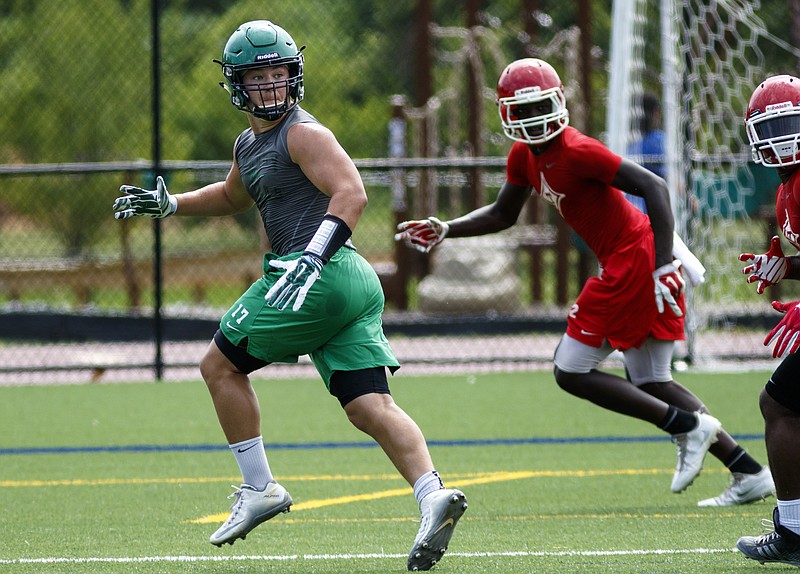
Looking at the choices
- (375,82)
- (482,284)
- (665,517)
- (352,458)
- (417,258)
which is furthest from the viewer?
(375,82)

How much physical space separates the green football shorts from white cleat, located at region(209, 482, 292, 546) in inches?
18.9

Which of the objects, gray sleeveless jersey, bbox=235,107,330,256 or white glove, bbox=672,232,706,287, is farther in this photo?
white glove, bbox=672,232,706,287

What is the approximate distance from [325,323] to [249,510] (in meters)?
0.76

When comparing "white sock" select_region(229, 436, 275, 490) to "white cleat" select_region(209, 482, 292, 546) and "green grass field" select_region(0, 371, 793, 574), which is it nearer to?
"white cleat" select_region(209, 482, 292, 546)

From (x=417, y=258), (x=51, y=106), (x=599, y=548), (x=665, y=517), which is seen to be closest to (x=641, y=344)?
(x=665, y=517)

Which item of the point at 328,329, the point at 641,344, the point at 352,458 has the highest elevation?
the point at 328,329

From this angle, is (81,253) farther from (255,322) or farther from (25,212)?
(255,322)

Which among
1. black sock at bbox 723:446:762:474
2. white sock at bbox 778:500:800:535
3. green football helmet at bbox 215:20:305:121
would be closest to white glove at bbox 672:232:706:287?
black sock at bbox 723:446:762:474

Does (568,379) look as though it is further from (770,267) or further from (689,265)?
(770,267)

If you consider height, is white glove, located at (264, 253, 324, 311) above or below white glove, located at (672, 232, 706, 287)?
above

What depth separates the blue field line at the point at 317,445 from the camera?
27.0 feet

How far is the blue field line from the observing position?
822cm

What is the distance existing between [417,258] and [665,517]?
12334mm

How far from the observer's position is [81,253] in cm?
1859
